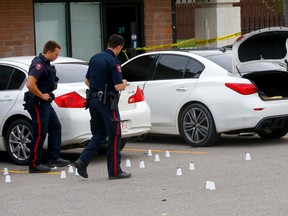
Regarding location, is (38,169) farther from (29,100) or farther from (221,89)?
(221,89)

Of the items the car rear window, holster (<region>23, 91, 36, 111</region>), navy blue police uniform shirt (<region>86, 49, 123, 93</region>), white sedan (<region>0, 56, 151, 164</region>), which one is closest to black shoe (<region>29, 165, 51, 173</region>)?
white sedan (<region>0, 56, 151, 164</region>)

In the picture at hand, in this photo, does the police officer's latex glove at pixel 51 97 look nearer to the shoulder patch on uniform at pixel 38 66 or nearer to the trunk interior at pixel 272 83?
the shoulder patch on uniform at pixel 38 66

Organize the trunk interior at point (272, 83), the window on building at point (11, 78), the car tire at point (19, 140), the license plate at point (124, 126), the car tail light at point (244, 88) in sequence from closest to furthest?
the car tire at point (19, 140) < the license plate at point (124, 126) < the window on building at point (11, 78) < the car tail light at point (244, 88) < the trunk interior at point (272, 83)

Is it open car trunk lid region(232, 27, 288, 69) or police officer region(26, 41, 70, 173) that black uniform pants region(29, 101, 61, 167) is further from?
open car trunk lid region(232, 27, 288, 69)

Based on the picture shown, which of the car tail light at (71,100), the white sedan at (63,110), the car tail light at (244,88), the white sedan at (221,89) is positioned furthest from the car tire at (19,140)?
the car tail light at (244,88)

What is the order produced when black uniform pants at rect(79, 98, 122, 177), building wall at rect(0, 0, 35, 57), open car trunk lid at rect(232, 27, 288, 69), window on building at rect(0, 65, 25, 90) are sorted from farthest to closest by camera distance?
1. building wall at rect(0, 0, 35, 57)
2. open car trunk lid at rect(232, 27, 288, 69)
3. window on building at rect(0, 65, 25, 90)
4. black uniform pants at rect(79, 98, 122, 177)

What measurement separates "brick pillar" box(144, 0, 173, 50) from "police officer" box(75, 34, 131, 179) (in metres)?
10.4

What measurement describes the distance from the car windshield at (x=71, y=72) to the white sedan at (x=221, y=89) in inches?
67.3

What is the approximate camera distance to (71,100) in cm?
1206

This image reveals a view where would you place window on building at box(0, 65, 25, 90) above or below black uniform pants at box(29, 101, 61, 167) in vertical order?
above

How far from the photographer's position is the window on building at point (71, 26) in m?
19.7

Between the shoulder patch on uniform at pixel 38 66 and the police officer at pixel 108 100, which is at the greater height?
the shoulder patch on uniform at pixel 38 66

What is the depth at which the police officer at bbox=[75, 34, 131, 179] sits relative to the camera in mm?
10586

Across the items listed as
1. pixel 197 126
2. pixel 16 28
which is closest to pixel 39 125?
pixel 197 126
